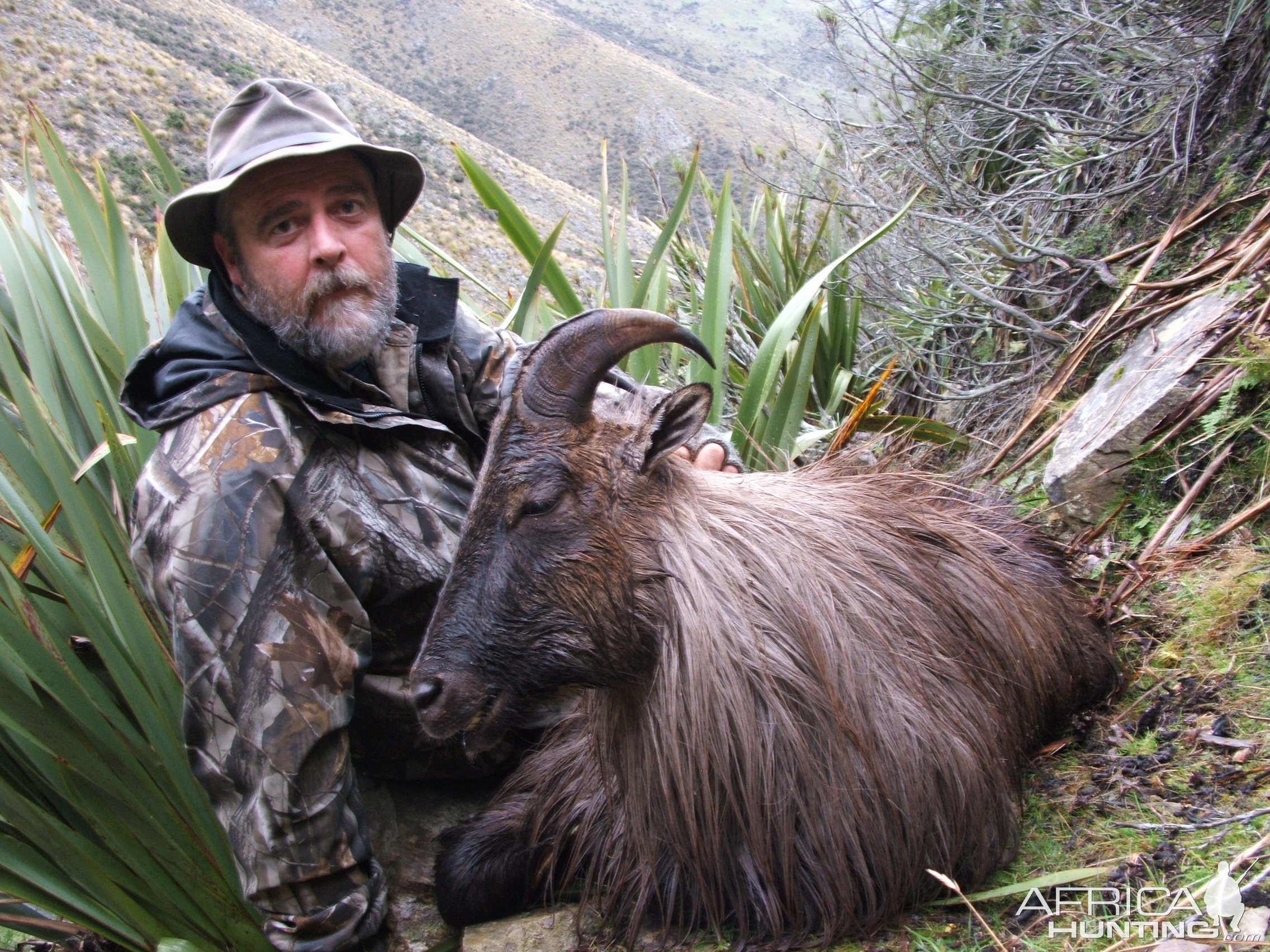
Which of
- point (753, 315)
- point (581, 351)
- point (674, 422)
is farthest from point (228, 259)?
point (753, 315)

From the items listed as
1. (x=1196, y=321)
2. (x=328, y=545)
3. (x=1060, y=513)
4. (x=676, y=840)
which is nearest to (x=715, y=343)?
(x=1060, y=513)

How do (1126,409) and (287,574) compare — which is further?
(1126,409)

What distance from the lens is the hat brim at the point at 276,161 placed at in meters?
2.72

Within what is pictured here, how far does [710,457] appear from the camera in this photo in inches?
131

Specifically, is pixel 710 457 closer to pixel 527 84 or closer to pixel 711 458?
pixel 711 458

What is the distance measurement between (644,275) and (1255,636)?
9.52 ft

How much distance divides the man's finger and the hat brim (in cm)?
137

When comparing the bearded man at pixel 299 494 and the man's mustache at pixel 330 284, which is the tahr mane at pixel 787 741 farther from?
the man's mustache at pixel 330 284

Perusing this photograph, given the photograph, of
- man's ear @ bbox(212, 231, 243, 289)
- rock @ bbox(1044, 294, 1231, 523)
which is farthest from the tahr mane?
man's ear @ bbox(212, 231, 243, 289)

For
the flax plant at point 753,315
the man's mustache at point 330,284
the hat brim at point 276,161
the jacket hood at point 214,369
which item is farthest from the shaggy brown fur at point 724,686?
the flax plant at point 753,315

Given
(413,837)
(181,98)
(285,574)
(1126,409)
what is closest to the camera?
(285,574)

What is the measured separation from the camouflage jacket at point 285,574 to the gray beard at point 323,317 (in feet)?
0.17

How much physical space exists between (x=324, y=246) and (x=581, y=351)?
102 centimetres

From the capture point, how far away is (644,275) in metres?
4.59
